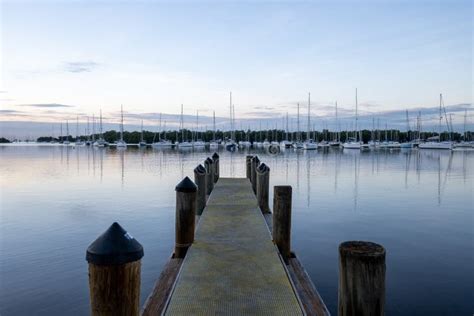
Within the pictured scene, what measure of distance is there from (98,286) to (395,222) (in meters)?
16.7

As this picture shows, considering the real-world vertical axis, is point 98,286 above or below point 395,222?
above

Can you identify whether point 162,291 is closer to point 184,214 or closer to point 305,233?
point 184,214

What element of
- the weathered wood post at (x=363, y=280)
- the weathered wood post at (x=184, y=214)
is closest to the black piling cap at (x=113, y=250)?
the weathered wood post at (x=363, y=280)

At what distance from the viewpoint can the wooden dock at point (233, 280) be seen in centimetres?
659

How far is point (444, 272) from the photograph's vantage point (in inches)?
461

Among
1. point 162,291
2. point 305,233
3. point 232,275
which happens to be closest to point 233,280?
point 232,275

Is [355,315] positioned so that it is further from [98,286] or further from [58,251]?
[58,251]

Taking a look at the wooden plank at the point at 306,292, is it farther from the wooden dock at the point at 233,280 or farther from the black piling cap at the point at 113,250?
the black piling cap at the point at 113,250

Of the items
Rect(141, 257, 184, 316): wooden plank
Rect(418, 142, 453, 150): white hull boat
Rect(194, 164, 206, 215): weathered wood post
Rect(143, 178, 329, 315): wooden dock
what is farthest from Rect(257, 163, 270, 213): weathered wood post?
Rect(418, 142, 453, 150): white hull boat

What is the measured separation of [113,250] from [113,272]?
22 cm

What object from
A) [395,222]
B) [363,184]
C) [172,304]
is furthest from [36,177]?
[172,304]

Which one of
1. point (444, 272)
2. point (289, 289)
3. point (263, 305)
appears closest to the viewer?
point (263, 305)

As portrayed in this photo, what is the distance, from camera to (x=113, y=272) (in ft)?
13.2

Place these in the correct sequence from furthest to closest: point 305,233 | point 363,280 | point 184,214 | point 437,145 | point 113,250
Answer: point 437,145, point 305,233, point 184,214, point 363,280, point 113,250
